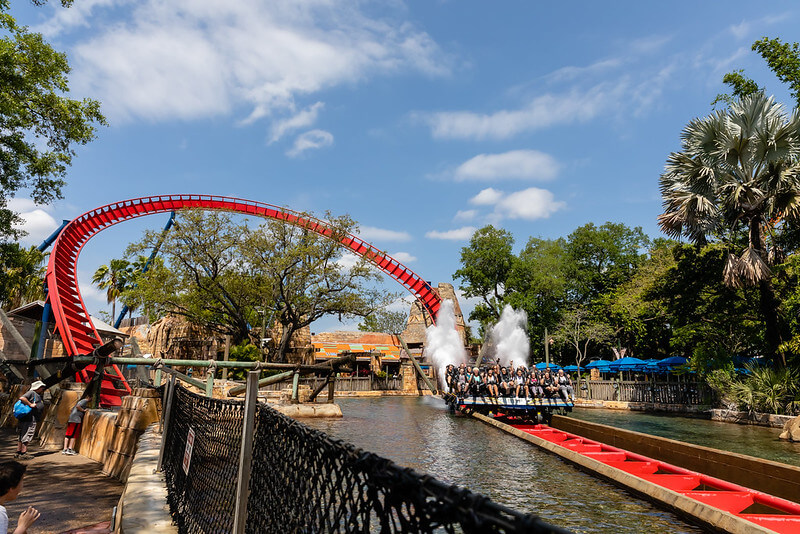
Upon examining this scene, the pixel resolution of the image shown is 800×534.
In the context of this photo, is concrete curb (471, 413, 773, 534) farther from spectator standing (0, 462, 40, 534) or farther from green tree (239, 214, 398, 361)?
green tree (239, 214, 398, 361)

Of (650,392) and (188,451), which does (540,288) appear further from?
(188,451)

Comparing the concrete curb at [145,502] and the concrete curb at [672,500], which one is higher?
→ the concrete curb at [145,502]

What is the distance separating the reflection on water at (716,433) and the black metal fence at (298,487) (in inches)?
507

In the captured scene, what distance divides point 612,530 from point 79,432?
987 centimetres

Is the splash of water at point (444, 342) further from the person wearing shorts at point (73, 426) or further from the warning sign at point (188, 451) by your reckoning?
the warning sign at point (188, 451)

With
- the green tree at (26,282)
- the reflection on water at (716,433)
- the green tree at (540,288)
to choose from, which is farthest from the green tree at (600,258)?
the green tree at (26,282)

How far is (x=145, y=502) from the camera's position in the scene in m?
4.91

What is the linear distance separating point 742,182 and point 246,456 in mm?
21278

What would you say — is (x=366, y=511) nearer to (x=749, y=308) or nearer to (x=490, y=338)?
(x=749, y=308)

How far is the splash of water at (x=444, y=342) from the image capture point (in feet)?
135

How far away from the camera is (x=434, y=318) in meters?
45.1

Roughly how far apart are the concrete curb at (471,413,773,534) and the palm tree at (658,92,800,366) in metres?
12.6

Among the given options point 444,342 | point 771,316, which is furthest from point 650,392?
point 444,342

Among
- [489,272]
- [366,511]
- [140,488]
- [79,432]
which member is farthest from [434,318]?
[366,511]
